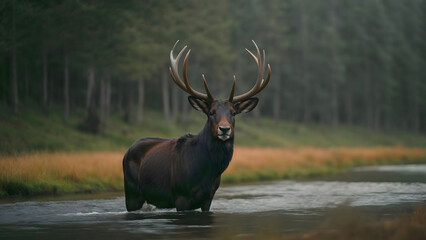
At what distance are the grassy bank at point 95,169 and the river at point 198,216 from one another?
2.74 metres

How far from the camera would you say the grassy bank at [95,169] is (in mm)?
16578

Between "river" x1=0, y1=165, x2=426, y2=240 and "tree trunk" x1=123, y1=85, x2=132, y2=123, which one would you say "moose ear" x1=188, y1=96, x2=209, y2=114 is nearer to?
"river" x1=0, y1=165, x2=426, y2=240

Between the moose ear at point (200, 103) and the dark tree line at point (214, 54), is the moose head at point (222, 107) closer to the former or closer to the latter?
the moose ear at point (200, 103)

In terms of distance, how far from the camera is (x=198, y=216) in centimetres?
1136

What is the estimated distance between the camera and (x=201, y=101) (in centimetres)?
1152

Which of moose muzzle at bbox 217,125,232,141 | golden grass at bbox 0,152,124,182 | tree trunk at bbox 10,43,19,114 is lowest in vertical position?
golden grass at bbox 0,152,124,182

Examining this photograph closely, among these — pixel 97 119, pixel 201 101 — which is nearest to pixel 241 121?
pixel 97 119

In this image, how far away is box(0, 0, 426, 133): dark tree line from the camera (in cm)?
3416

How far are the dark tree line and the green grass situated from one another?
3.60 feet

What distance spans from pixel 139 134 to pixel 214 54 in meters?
16.9

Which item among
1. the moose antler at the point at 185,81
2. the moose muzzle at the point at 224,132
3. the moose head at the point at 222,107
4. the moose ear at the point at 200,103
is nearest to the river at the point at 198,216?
the moose muzzle at the point at 224,132

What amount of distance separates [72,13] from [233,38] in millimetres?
38145

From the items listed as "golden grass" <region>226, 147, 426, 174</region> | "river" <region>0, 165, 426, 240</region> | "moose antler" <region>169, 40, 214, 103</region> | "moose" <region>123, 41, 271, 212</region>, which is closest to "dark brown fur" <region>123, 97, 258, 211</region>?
"moose" <region>123, 41, 271, 212</region>

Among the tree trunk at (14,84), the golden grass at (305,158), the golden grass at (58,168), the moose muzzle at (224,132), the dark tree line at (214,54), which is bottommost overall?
the golden grass at (305,158)
